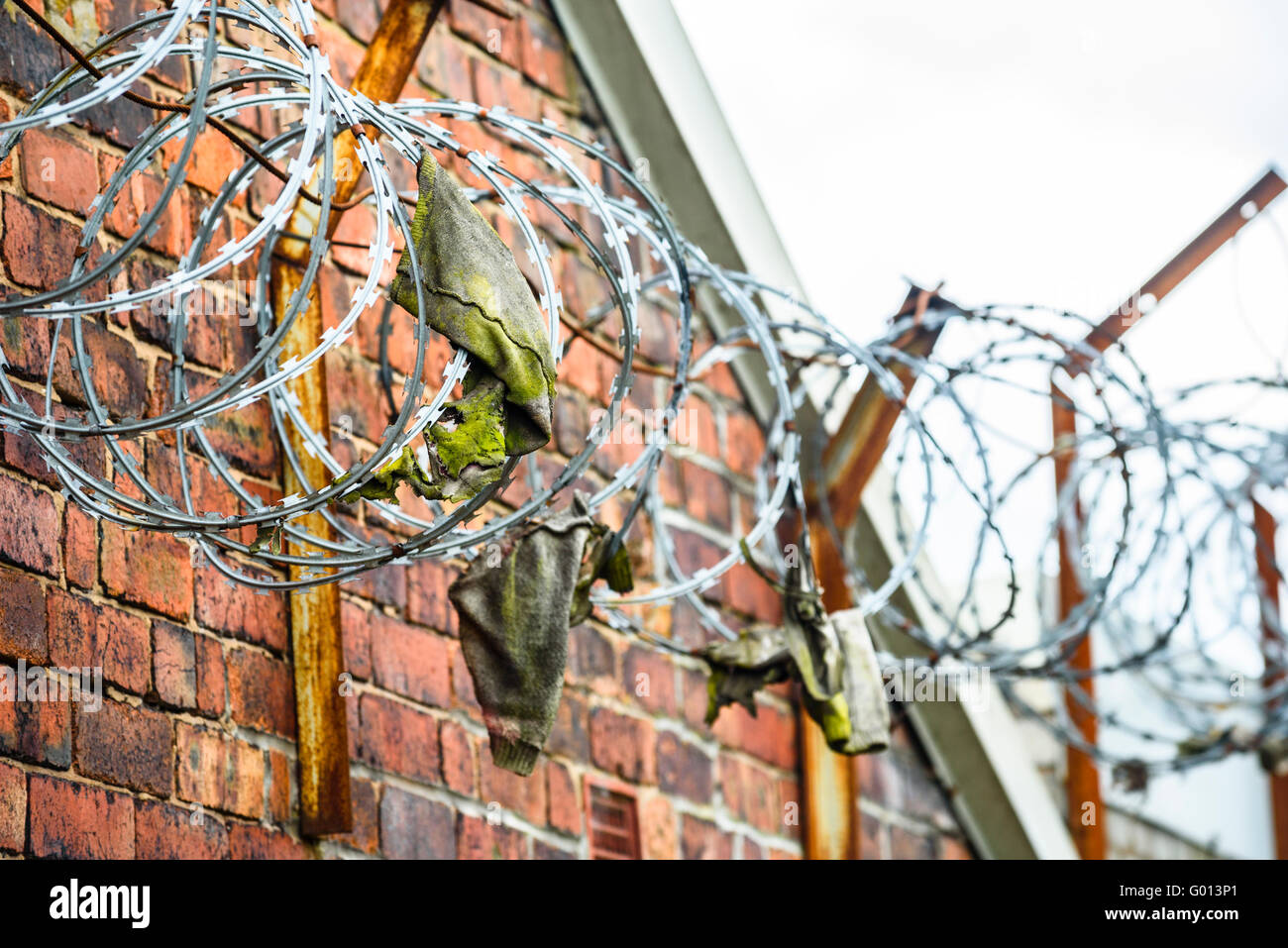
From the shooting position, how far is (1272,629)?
7.37 m

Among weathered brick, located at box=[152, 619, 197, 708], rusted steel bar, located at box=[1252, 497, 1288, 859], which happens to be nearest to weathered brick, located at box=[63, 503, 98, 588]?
weathered brick, located at box=[152, 619, 197, 708]

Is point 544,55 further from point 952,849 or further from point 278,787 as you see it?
point 952,849

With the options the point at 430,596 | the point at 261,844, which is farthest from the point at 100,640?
the point at 430,596

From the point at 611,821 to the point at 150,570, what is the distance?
167 centimetres

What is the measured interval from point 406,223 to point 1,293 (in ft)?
2.74

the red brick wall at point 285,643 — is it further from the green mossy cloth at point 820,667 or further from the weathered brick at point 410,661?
the green mossy cloth at point 820,667

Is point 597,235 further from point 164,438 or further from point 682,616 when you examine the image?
point 164,438

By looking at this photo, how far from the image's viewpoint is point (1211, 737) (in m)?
6.36

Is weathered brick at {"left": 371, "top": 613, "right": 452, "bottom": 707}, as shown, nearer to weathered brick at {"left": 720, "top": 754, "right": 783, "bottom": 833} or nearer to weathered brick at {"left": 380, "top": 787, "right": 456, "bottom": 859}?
weathered brick at {"left": 380, "top": 787, "right": 456, "bottom": 859}

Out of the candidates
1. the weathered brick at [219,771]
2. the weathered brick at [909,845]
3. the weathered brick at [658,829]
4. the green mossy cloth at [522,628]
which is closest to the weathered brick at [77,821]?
the weathered brick at [219,771]

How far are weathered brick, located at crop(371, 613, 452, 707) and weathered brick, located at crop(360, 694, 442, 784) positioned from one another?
0.14ft

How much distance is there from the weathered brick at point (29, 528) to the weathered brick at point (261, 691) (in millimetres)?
516

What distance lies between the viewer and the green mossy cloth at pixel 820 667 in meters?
3.76
